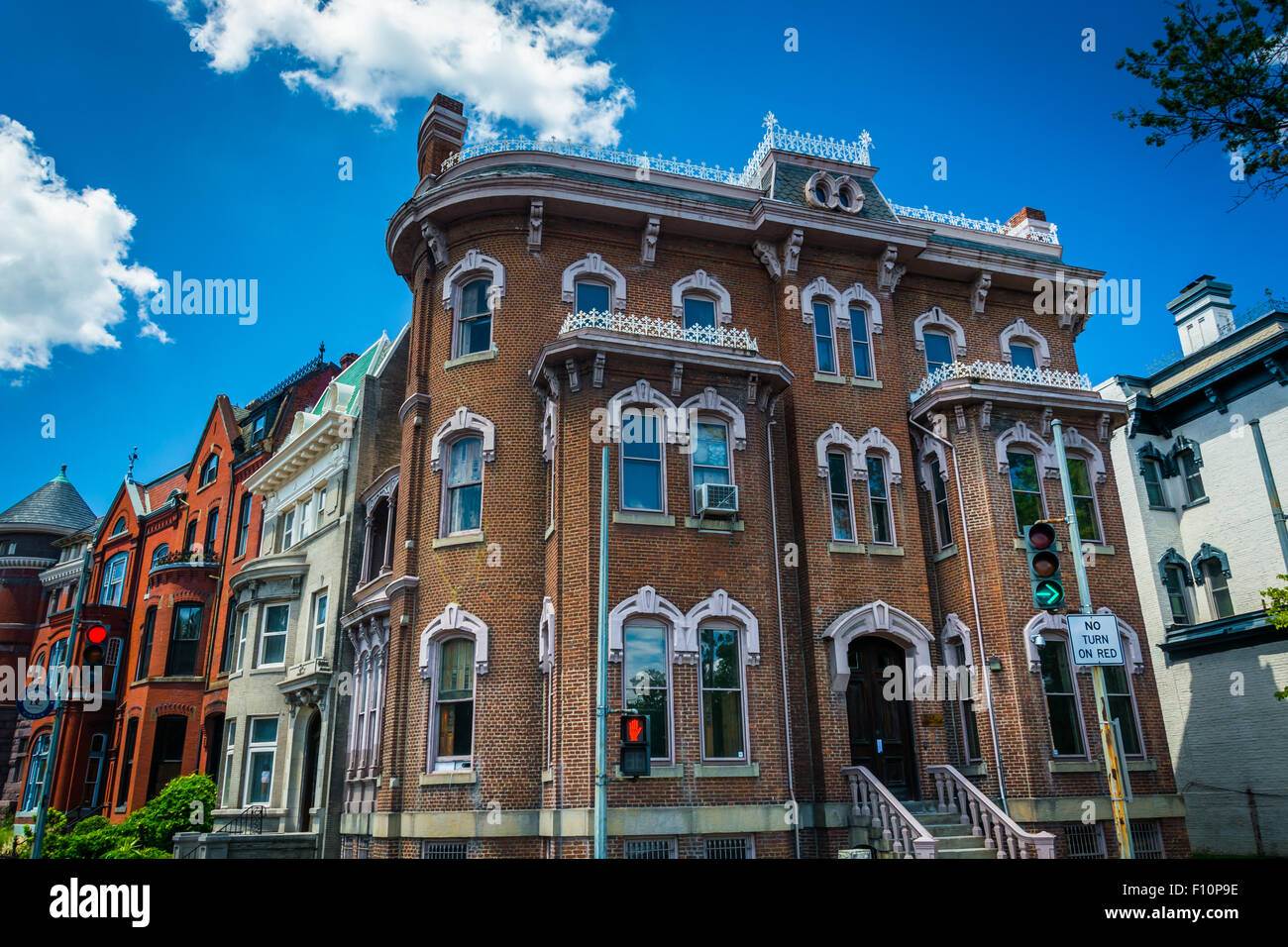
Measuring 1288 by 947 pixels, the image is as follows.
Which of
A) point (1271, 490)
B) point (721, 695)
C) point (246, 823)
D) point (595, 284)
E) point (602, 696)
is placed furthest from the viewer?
point (1271, 490)

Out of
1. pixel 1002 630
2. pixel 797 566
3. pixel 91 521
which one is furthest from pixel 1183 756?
pixel 91 521

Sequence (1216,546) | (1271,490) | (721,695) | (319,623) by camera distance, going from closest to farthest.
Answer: (721,695) → (319,623) → (1271,490) → (1216,546)

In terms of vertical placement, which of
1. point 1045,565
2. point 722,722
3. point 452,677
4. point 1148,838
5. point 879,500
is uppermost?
point 879,500

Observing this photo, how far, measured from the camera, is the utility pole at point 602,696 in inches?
541

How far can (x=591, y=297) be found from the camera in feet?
70.9

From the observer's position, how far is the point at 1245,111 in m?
12.3

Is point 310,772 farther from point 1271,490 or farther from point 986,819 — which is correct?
point 1271,490

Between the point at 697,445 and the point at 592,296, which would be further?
Answer: the point at 592,296

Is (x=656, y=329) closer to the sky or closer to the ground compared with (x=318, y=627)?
closer to the sky

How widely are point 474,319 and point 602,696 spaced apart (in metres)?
10.9

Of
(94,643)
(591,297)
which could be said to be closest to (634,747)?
(94,643)

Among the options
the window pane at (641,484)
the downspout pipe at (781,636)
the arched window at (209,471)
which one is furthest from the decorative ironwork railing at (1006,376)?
the arched window at (209,471)

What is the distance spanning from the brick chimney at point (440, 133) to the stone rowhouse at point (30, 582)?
102 feet

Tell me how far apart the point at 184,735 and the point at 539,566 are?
20054mm
